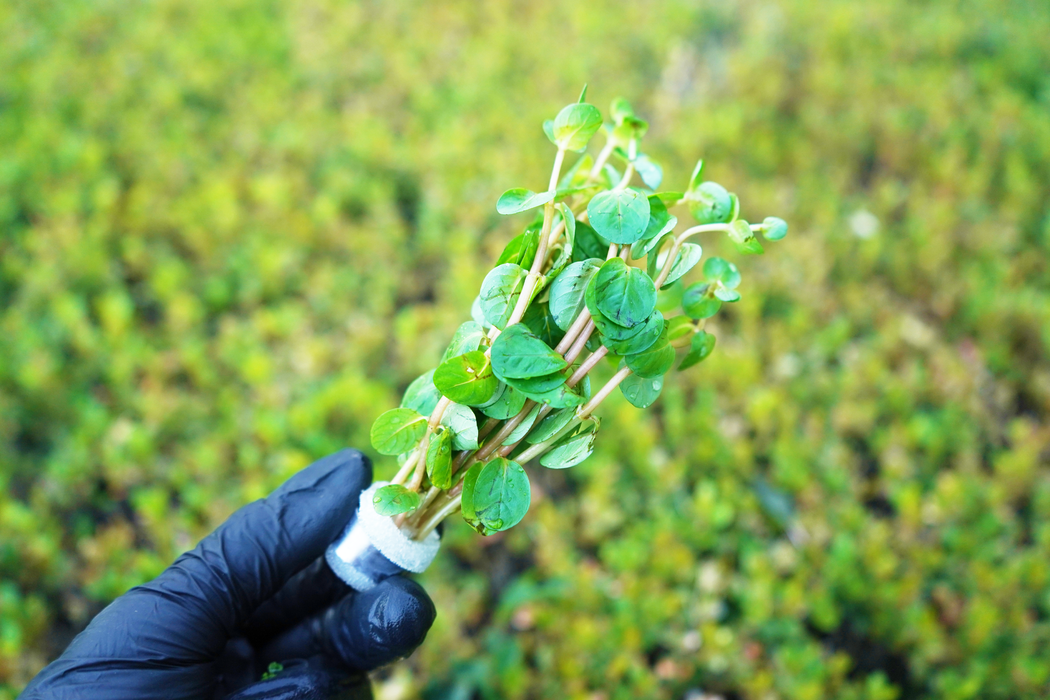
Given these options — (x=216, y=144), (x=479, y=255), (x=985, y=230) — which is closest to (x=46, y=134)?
(x=216, y=144)

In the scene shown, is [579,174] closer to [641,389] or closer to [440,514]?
[641,389]

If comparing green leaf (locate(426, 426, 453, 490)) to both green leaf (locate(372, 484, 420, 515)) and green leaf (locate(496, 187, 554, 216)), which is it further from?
green leaf (locate(496, 187, 554, 216))

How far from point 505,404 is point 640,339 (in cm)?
18

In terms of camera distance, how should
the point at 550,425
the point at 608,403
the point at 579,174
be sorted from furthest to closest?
the point at 608,403 → the point at 579,174 → the point at 550,425

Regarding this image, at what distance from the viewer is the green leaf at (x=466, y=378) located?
796mm

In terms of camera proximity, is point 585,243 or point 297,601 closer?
point 585,243

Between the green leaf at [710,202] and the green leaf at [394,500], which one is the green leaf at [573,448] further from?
the green leaf at [710,202]

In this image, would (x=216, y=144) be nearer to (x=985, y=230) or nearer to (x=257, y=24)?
(x=257, y=24)

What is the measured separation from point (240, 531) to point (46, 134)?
1.90m

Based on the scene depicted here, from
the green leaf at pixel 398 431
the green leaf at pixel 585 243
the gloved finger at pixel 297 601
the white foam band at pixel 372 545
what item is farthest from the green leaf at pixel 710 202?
the gloved finger at pixel 297 601

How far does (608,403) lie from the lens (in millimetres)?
1781

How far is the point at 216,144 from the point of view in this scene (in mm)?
2414

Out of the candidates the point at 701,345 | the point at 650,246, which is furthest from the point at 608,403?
the point at 650,246

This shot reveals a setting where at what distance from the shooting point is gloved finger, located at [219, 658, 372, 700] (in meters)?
0.88
